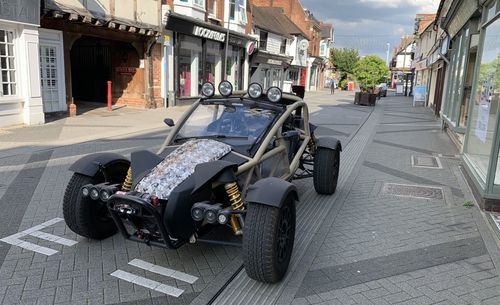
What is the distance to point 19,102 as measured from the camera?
1126cm

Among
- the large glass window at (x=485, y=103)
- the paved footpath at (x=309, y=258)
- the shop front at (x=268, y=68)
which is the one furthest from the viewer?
the shop front at (x=268, y=68)

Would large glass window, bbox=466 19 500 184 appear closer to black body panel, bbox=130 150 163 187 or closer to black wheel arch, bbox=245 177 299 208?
black wheel arch, bbox=245 177 299 208

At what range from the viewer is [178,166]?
A: 361cm

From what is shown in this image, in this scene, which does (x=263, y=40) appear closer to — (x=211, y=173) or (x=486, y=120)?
(x=486, y=120)

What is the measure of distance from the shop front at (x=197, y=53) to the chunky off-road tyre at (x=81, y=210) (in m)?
14.2

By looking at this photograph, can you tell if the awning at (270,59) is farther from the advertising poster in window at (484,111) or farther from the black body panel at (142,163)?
the black body panel at (142,163)

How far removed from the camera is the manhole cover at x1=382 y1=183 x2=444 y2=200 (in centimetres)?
625

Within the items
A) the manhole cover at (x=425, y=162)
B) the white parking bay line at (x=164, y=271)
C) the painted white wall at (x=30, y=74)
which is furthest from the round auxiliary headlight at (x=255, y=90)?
the painted white wall at (x=30, y=74)

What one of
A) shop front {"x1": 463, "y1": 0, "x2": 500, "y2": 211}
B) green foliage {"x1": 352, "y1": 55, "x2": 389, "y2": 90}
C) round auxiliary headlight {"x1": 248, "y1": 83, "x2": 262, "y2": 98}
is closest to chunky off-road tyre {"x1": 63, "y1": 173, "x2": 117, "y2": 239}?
round auxiliary headlight {"x1": 248, "y1": 83, "x2": 262, "y2": 98}

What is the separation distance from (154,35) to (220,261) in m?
14.0

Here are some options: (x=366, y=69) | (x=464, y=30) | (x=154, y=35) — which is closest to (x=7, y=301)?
(x=464, y=30)

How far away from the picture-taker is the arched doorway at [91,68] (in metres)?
18.2

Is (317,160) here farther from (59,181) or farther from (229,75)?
(229,75)

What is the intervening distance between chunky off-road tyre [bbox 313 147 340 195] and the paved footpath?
19cm
